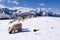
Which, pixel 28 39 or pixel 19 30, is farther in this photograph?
pixel 19 30

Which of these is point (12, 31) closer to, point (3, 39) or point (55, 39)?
point (3, 39)

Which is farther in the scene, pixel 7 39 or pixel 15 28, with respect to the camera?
pixel 15 28

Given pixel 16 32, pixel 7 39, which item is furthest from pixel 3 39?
pixel 16 32

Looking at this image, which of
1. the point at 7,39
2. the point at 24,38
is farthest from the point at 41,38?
the point at 7,39

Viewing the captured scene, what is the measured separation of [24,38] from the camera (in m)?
8.60

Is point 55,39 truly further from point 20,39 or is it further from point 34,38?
point 20,39

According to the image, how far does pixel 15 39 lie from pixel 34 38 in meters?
1.11

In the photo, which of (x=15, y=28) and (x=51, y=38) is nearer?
(x=51, y=38)

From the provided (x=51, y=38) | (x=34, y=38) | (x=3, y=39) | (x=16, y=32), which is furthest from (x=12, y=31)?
(x=51, y=38)

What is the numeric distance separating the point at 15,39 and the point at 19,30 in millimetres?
2265

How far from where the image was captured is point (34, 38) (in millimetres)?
8484

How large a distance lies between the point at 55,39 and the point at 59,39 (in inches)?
9.2

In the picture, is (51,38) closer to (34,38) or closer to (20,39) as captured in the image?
(34,38)

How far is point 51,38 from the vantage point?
27.5ft
